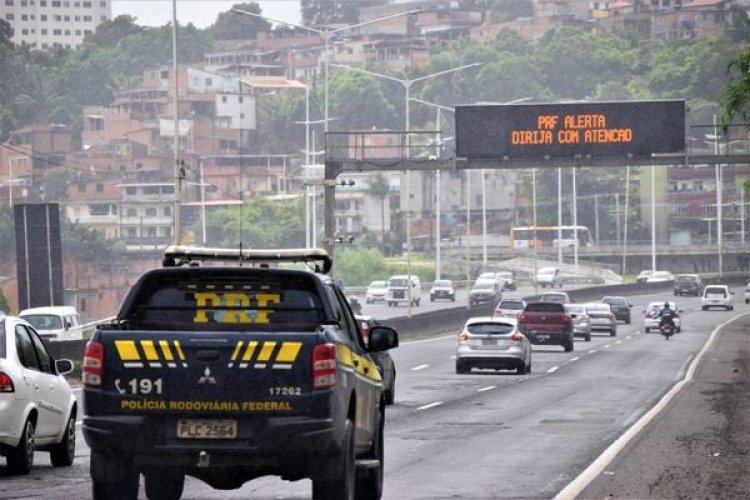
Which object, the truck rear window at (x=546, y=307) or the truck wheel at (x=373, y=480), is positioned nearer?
the truck wheel at (x=373, y=480)

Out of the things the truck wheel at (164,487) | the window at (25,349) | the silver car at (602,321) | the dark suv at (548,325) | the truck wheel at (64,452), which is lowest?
the silver car at (602,321)

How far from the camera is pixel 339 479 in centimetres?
1292

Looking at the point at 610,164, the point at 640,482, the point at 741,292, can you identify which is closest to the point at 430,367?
the point at 610,164

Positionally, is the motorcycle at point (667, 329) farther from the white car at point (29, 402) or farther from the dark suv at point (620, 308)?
the white car at point (29, 402)

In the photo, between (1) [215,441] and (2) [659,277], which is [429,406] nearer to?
(1) [215,441]

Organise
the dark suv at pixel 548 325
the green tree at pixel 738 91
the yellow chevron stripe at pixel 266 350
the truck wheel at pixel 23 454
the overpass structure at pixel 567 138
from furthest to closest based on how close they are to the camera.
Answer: the overpass structure at pixel 567 138, the dark suv at pixel 548 325, the green tree at pixel 738 91, the truck wheel at pixel 23 454, the yellow chevron stripe at pixel 266 350

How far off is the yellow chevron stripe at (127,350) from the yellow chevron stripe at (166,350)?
165mm

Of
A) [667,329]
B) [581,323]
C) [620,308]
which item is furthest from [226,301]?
[620,308]

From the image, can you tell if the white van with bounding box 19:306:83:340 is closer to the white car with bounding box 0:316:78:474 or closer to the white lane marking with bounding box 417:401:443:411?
the white lane marking with bounding box 417:401:443:411

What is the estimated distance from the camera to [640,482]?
1762 cm

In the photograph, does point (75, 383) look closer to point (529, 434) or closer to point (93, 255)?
point (529, 434)

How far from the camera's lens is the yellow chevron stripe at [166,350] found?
1245 centimetres

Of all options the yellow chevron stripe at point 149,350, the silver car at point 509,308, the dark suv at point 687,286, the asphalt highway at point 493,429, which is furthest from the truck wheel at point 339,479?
the dark suv at point 687,286

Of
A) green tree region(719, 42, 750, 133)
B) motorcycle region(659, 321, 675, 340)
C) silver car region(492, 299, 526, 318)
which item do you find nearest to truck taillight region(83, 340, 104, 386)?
green tree region(719, 42, 750, 133)
